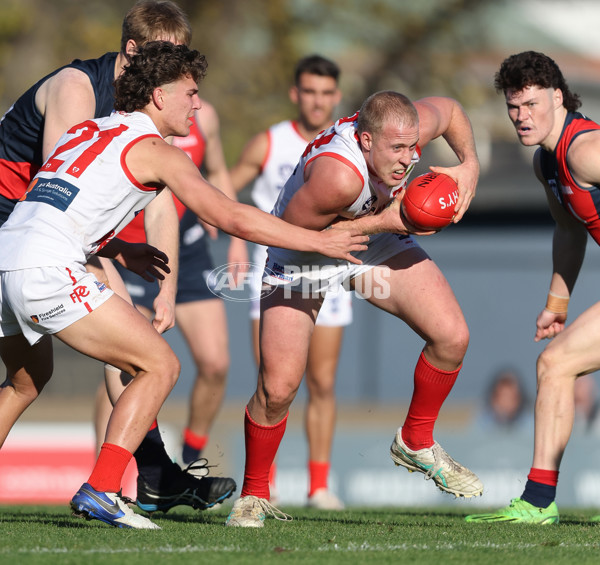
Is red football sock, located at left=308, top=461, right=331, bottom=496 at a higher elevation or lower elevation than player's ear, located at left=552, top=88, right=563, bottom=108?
lower

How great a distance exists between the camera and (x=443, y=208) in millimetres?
5086

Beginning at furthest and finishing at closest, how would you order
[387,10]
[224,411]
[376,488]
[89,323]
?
[387,10] → [224,411] → [376,488] → [89,323]

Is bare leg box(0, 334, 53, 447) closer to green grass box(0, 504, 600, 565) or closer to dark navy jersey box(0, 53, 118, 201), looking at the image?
green grass box(0, 504, 600, 565)

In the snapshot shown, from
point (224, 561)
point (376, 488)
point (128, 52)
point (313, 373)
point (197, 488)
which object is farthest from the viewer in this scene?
point (376, 488)

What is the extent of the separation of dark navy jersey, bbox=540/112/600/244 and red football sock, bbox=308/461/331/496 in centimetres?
295

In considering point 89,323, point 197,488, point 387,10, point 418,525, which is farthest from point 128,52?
point 387,10

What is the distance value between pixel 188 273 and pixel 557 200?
8.88 feet

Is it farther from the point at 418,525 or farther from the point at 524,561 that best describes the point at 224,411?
the point at 524,561

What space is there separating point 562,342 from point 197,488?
223 cm

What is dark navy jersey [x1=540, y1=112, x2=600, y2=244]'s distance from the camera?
5609 mm

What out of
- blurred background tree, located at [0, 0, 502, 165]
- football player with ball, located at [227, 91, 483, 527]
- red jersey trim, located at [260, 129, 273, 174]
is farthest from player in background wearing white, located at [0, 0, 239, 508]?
blurred background tree, located at [0, 0, 502, 165]

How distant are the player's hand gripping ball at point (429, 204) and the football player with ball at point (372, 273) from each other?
0.05 meters

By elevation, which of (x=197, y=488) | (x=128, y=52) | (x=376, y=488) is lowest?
(x=376, y=488)

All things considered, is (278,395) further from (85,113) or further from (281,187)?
(281,187)
